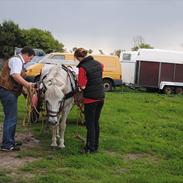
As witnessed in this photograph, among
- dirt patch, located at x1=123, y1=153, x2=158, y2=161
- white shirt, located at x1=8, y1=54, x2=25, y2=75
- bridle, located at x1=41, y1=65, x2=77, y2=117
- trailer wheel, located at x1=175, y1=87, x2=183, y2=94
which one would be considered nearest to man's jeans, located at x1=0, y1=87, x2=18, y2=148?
white shirt, located at x1=8, y1=54, x2=25, y2=75

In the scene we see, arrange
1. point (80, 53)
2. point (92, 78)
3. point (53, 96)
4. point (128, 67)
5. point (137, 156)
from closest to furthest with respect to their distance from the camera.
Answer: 1. point (53, 96)
2. point (92, 78)
3. point (80, 53)
4. point (137, 156)
5. point (128, 67)

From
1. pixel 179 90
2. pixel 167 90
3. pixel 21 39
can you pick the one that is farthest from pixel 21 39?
pixel 179 90

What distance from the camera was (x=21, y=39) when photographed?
60.8m

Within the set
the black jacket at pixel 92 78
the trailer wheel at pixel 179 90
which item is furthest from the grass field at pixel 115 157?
the trailer wheel at pixel 179 90

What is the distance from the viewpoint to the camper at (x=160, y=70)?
2895 centimetres

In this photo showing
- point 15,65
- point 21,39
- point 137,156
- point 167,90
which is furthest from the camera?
point 21,39

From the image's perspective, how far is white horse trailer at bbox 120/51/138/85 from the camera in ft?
98.3

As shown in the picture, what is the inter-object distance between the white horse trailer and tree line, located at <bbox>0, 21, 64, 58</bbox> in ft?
91.8

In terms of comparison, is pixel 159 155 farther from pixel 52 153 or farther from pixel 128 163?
pixel 52 153

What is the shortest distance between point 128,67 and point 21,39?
32686 millimetres

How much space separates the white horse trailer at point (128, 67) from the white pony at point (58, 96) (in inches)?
795

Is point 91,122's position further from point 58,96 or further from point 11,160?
point 11,160

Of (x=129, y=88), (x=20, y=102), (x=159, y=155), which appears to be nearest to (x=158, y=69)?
(x=129, y=88)

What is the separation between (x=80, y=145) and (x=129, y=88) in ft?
70.0
